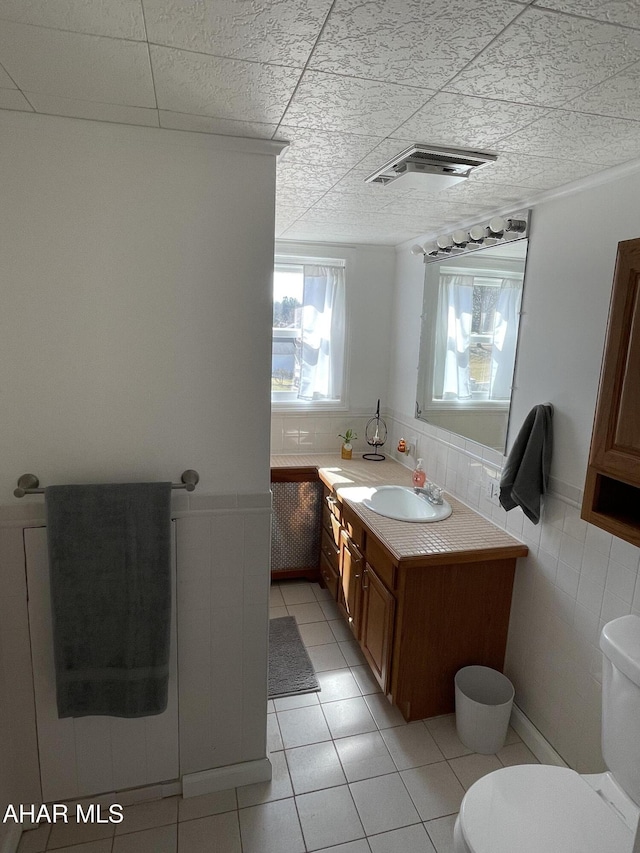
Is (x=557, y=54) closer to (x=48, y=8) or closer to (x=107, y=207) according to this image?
(x=48, y=8)

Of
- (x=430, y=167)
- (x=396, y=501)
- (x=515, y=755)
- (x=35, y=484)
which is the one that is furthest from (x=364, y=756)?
(x=430, y=167)

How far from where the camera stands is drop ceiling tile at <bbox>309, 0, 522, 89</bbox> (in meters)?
0.92

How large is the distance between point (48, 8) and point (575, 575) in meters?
2.21

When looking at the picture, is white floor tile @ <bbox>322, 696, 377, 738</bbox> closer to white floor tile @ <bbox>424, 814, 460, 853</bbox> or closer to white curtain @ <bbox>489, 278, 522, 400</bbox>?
white floor tile @ <bbox>424, 814, 460, 853</bbox>

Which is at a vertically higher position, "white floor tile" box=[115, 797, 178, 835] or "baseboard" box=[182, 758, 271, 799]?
"baseboard" box=[182, 758, 271, 799]

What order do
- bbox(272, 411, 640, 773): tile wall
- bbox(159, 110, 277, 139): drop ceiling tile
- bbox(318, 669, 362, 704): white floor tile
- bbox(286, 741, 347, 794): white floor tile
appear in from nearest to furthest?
bbox(159, 110, 277, 139): drop ceiling tile, bbox(272, 411, 640, 773): tile wall, bbox(286, 741, 347, 794): white floor tile, bbox(318, 669, 362, 704): white floor tile

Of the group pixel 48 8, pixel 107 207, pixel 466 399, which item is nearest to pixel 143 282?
pixel 107 207

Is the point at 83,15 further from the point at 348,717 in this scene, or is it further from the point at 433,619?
the point at 348,717

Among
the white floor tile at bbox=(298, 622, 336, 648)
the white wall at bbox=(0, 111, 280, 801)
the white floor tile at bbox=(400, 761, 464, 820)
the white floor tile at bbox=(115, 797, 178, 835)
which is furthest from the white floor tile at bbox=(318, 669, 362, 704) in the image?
the white wall at bbox=(0, 111, 280, 801)

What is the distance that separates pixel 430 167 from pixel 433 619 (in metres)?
1.78

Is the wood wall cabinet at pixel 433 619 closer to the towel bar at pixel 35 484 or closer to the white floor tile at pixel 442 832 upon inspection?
the white floor tile at pixel 442 832

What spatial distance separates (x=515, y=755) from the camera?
2.13 meters

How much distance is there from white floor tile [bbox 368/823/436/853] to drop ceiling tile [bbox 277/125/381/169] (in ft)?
7.58

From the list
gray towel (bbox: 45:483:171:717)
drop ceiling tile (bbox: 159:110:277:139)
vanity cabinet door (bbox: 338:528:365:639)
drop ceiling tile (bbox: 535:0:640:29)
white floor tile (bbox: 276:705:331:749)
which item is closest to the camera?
drop ceiling tile (bbox: 535:0:640:29)
